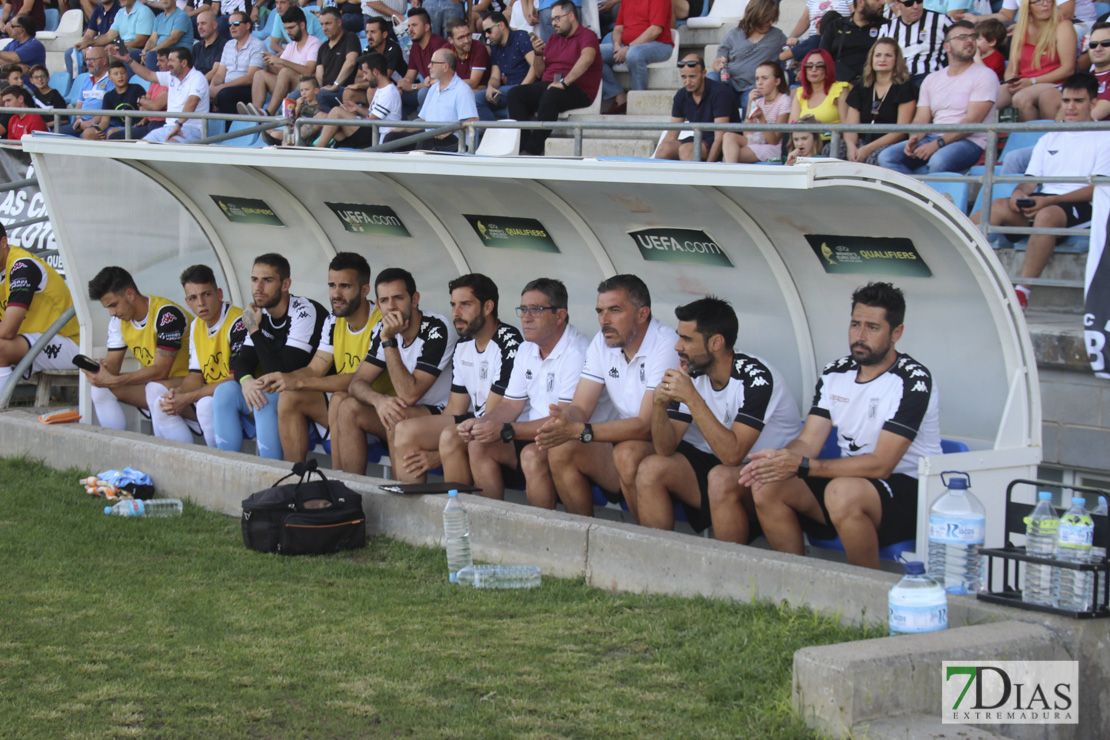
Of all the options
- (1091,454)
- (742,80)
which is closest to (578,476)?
(1091,454)

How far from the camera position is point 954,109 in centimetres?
784

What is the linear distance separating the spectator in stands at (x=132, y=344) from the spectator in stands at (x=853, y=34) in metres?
5.06

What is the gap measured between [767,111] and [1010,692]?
6161 mm

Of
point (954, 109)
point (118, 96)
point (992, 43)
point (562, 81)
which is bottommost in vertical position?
point (954, 109)

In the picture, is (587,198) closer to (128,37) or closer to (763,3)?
(763,3)

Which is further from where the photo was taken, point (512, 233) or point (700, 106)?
point (700, 106)

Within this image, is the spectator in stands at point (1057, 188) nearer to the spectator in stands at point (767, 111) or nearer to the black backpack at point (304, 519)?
the spectator in stands at point (767, 111)

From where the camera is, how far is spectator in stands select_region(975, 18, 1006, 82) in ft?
27.5

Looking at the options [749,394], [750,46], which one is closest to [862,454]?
[749,394]

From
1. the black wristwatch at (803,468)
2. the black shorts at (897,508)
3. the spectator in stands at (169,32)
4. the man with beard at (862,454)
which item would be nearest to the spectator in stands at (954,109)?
the man with beard at (862,454)

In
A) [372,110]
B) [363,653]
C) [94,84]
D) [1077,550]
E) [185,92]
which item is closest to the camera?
[1077,550]

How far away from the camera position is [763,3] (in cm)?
984

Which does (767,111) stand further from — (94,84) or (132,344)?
(94,84)

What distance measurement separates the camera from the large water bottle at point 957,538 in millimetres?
4316
